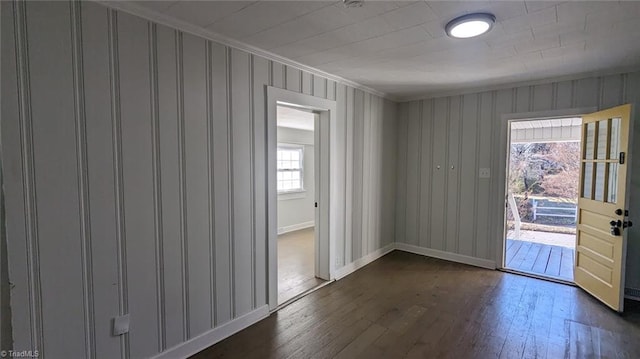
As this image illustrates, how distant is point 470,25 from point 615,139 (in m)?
2.22

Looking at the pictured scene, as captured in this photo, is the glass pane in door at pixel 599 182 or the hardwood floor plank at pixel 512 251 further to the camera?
the hardwood floor plank at pixel 512 251

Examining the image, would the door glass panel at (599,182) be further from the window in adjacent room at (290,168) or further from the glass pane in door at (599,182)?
the window in adjacent room at (290,168)

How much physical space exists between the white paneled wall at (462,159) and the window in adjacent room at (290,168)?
2.60 metres

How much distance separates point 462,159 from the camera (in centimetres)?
433

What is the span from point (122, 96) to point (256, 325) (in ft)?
6.84

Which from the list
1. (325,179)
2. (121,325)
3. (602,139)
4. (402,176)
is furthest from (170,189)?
(602,139)

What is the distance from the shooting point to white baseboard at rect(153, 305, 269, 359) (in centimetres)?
226

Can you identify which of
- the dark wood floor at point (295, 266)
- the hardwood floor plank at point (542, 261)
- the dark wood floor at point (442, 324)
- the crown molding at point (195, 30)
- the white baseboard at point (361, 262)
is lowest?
the dark wood floor at point (442, 324)

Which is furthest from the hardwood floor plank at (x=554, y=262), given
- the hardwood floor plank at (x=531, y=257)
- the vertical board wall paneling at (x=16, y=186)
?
the vertical board wall paneling at (x=16, y=186)

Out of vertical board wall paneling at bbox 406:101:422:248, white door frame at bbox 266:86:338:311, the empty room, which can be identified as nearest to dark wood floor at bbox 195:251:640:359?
the empty room

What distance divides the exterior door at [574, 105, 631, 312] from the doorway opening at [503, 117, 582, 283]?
2.25 meters

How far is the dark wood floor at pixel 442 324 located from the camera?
2.38 meters

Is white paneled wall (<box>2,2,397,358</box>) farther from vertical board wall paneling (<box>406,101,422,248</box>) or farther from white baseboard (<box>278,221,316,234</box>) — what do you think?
white baseboard (<box>278,221,316,234</box>)

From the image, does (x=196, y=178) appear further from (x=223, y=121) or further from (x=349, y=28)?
(x=349, y=28)
